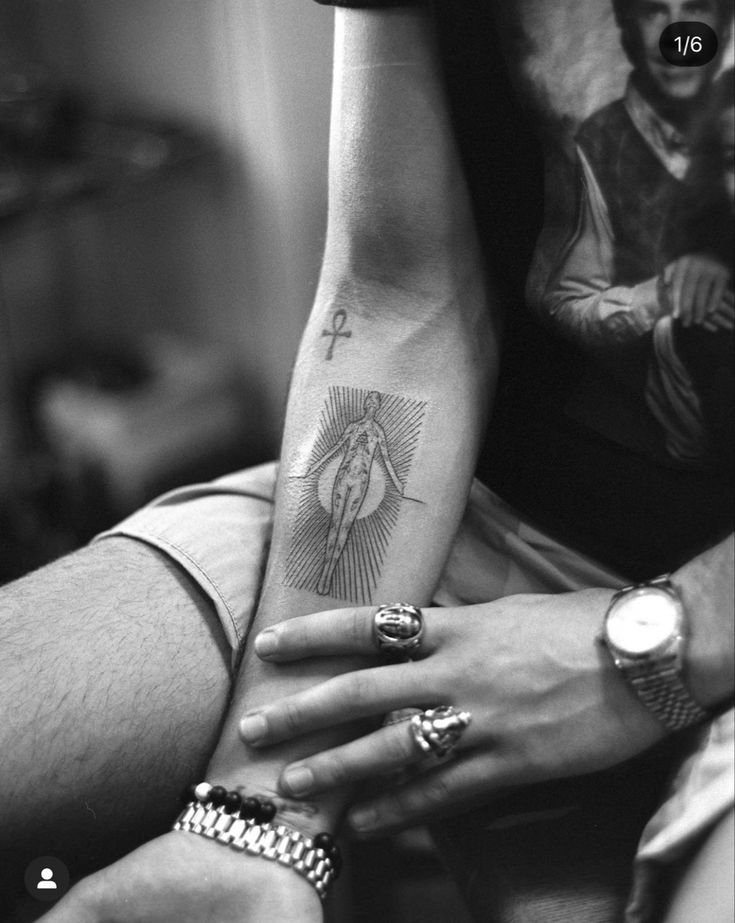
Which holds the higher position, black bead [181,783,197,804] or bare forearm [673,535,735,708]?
bare forearm [673,535,735,708]

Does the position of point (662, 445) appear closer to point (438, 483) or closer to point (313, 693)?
point (438, 483)

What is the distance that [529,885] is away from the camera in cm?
62

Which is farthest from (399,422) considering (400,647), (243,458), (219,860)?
(243,458)

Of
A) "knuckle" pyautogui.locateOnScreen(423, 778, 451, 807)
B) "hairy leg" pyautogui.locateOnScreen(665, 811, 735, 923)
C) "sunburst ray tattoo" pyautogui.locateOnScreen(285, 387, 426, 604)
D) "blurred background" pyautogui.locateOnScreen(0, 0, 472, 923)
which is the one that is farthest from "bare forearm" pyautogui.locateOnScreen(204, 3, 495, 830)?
"blurred background" pyautogui.locateOnScreen(0, 0, 472, 923)

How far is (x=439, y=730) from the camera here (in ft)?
2.01

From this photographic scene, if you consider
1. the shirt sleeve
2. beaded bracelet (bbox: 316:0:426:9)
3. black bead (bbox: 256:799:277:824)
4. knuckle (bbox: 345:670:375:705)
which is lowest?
black bead (bbox: 256:799:277:824)

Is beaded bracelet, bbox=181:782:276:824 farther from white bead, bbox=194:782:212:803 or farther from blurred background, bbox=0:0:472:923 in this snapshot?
blurred background, bbox=0:0:472:923

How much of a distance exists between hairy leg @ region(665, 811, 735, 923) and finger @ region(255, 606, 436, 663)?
0.66 feet

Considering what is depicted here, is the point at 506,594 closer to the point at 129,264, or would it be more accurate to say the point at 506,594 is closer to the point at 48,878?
the point at 48,878

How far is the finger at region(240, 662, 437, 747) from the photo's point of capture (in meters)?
0.62

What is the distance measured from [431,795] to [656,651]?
17cm

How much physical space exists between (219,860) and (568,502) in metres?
0.33
